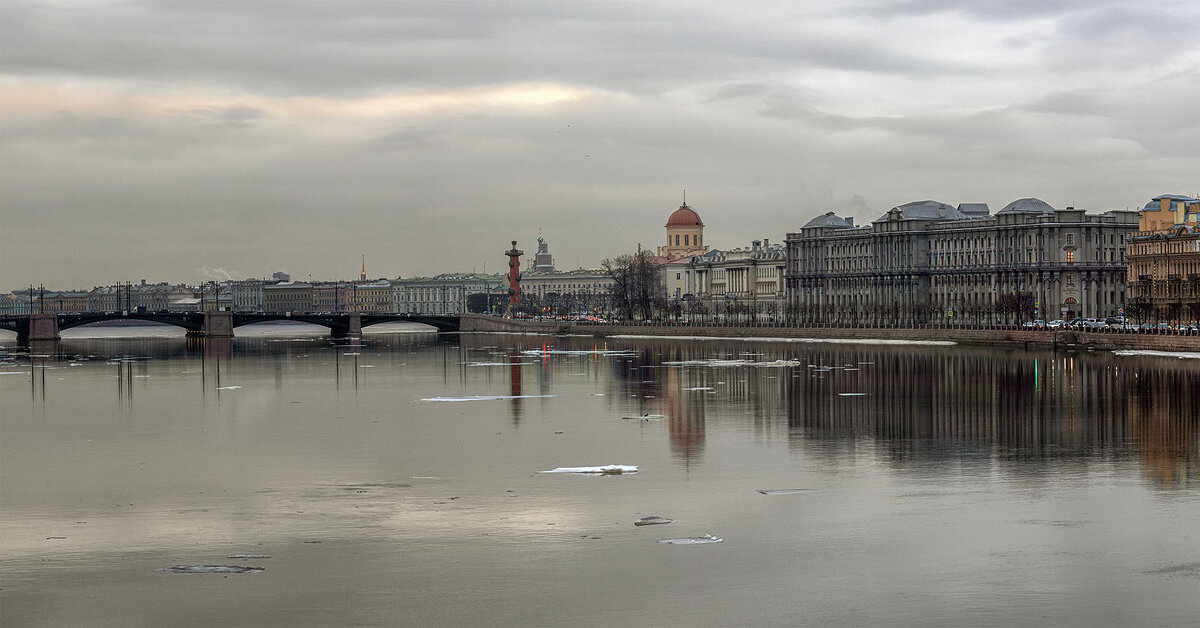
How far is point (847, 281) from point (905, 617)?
14814 cm

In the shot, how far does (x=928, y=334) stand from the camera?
322ft

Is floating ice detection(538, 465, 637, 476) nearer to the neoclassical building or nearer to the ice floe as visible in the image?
the ice floe

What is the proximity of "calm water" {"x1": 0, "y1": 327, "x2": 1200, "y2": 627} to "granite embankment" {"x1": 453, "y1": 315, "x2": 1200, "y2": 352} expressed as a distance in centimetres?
2845

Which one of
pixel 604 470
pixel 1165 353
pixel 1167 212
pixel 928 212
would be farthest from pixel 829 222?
pixel 604 470

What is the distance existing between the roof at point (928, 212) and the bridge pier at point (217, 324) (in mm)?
64603

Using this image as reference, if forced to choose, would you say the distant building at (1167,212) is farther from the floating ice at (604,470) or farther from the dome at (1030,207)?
the floating ice at (604,470)

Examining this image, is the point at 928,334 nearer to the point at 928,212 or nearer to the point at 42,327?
the point at 928,212

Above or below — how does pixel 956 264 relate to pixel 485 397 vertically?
above

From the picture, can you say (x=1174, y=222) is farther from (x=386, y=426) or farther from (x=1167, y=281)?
(x=386, y=426)

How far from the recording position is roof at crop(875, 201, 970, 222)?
155625mm

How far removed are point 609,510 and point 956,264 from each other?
12821cm

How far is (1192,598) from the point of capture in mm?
17438

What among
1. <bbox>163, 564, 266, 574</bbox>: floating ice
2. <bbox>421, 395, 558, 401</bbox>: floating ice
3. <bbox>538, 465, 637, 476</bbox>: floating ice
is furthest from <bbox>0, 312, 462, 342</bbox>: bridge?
<bbox>163, 564, 266, 574</bbox>: floating ice

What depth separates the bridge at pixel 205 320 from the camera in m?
140
